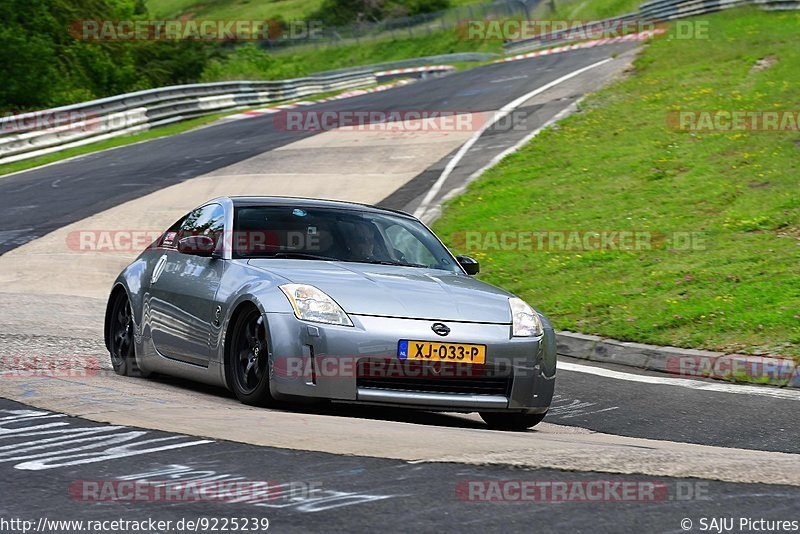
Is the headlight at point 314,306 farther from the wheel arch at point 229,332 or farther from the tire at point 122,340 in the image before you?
the tire at point 122,340

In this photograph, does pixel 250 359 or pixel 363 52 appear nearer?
pixel 250 359

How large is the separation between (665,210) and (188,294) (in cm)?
965

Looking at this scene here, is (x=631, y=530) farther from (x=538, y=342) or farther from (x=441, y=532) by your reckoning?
(x=538, y=342)

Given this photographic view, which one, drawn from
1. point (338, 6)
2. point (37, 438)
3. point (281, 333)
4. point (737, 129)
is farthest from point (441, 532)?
point (338, 6)

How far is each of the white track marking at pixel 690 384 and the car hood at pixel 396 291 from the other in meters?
2.45

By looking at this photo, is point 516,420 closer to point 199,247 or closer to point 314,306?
point 314,306

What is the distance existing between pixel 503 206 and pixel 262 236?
1034 cm

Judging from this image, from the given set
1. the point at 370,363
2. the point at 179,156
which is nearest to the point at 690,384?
the point at 370,363

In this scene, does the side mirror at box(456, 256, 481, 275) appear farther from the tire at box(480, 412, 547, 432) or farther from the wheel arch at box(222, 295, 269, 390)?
the wheel arch at box(222, 295, 269, 390)

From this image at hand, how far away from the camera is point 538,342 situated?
7590 mm

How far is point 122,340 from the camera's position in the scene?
30.9ft

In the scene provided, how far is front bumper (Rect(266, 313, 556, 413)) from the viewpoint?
23.1 ft

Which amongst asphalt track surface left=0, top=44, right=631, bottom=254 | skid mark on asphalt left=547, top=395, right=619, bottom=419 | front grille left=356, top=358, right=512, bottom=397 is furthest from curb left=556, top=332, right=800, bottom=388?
asphalt track surface left=0, top=44, right=631, bottom=254

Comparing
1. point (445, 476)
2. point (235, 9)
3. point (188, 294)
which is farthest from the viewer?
point (235, 9)
